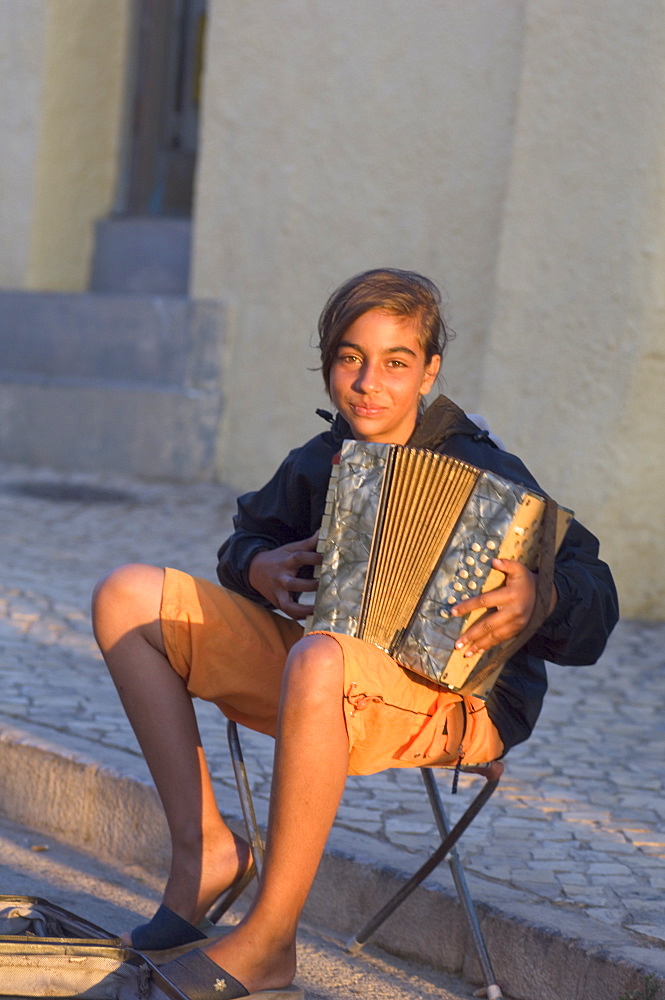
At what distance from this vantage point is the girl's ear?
278cm

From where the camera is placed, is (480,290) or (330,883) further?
(480,290)

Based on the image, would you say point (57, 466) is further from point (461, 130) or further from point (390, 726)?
point (390, 726)

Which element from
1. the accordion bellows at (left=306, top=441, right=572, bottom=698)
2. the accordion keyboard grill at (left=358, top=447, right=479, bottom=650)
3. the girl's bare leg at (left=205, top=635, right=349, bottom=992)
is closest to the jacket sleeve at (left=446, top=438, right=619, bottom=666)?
the accordion bellows at (left=306, top=441, right=572, bottom=698)

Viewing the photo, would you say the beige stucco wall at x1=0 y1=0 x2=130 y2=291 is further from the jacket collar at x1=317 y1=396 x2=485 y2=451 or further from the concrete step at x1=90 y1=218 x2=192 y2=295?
the jacket collar at x1=317 y1=396 x2=485 y2=451

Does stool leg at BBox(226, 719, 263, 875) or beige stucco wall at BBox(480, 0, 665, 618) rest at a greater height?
beige stucco wall at BBox(480, 0, 665, 618)

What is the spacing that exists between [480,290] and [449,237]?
0.42 meters

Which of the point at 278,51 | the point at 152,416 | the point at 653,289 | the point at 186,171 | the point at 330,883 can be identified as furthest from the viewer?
the point at 186,171

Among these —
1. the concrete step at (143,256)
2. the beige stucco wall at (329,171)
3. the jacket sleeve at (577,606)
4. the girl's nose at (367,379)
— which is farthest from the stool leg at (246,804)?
the concrete step at (143,256)

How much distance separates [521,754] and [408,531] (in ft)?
6.30

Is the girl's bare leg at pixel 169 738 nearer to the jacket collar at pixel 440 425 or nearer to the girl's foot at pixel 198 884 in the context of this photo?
the girl's foot at pixel 198 884

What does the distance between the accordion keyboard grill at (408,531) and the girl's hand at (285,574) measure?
0.58 feet

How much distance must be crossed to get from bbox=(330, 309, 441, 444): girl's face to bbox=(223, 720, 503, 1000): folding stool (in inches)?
27.4

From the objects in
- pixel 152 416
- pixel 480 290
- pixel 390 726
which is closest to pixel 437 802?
pixel 390 726

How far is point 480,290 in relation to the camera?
7.52m
